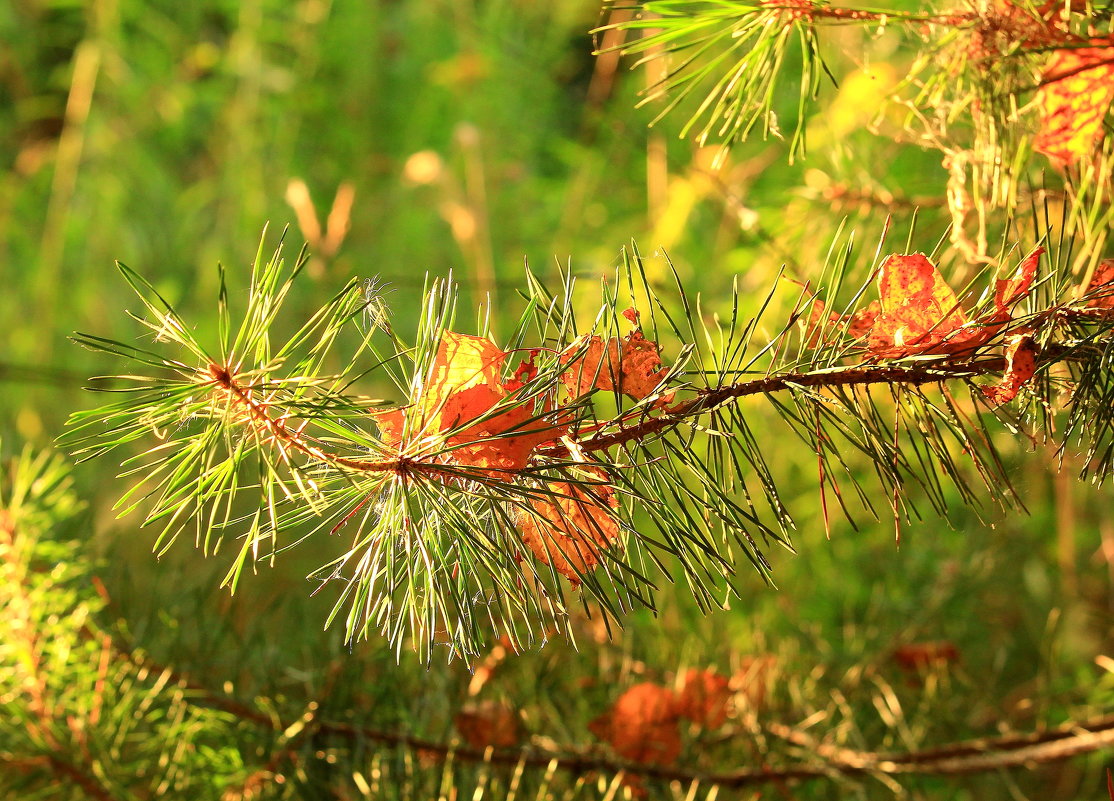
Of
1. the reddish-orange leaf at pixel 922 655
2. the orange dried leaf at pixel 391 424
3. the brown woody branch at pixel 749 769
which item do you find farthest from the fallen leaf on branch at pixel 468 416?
the reddish-orange leaf at pixel 922 655

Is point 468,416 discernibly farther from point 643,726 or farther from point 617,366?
point 643,726

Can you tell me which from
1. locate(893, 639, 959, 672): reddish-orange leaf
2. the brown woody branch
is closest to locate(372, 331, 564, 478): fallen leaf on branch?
the brown woody branch

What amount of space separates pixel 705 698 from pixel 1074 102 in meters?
0.17

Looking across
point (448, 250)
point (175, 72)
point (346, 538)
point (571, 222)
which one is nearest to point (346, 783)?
point (346, 538)

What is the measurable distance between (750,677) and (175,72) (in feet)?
2.63

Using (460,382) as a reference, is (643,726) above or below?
below

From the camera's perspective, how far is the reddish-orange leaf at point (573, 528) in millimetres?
145

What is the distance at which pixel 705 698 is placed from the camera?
276 mm

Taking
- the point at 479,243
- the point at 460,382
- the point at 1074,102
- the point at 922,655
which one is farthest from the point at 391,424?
the point at 479,243

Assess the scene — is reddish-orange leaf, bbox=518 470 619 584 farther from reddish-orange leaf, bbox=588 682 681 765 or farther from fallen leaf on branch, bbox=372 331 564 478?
reddish-orange leaf, bbox=588 682 681 765

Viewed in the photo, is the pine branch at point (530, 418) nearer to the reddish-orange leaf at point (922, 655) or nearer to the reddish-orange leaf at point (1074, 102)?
the reddish-orange leaf at point (1074, 102)

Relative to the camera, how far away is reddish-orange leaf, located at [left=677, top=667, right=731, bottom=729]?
0.27m

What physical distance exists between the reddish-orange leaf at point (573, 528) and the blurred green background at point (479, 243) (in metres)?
0.04

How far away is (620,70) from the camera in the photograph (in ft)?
3.30
